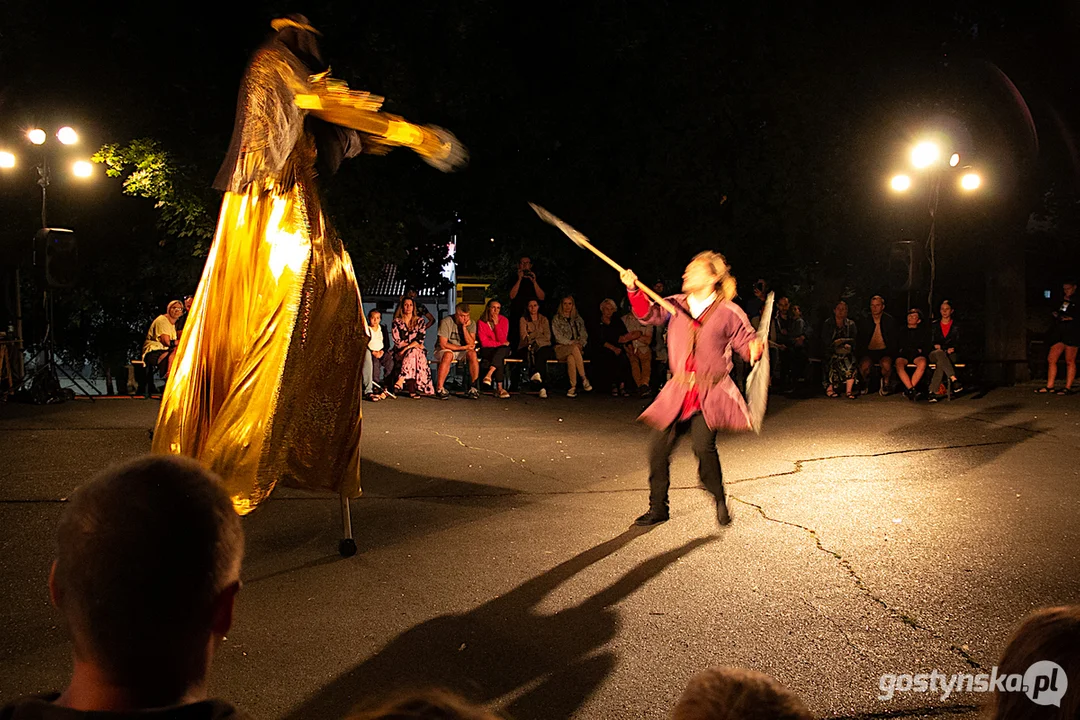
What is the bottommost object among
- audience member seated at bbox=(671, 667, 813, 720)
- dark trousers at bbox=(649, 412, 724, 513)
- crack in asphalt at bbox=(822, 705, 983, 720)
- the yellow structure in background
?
crack in asphalt at bbox=(822, 705, 983, 720)

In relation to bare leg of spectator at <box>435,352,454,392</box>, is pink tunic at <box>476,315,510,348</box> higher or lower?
higher

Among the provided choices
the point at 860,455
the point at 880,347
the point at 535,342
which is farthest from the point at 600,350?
the point at 860,455

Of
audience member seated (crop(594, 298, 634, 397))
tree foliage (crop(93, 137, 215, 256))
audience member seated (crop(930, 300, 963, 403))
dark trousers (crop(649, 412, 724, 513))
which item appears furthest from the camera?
audience member seated (crop(594, 298, 634, 397))

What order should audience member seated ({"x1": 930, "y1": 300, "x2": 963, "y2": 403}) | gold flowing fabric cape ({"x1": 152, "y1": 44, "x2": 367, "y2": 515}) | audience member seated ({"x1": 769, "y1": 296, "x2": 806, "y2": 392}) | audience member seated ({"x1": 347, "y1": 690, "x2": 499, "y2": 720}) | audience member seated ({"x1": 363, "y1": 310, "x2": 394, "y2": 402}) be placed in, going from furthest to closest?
audience member seated ({"x1": 769, "y1": 296, "x2": 806, "y2": 392}), audience member seated ({"x1": 930, "y1": 300, "x2": 963, "y2": 403}), audience member seated ({"x1": 363, "y1": 310, "x2": 394, "y2": 402}), gold flowing fabric cape ({"x1": 152, "y1": 44, "x2": 367, "y2": 515}), audience member seated ({"x1": 347, "y1": 690, "x2": 499, "y2": 720})

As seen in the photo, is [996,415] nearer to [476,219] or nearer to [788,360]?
[788,360]

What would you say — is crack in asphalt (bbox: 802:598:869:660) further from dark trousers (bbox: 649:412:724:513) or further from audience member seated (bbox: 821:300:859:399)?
audience member seated (bbox: 821:300:859:399)

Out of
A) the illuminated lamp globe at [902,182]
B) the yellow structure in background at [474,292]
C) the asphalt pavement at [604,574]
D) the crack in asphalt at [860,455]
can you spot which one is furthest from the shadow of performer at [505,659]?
the yellow structure in background at [474,292]

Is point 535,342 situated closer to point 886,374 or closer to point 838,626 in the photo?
point 886,374

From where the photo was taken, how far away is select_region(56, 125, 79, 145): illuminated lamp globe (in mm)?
12922

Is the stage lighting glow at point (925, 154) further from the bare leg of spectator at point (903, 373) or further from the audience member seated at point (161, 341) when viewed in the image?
the audience member seated at point (161, 341)

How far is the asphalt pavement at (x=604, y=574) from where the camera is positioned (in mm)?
3641

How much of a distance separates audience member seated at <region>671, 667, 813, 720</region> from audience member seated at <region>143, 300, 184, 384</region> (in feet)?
42.1

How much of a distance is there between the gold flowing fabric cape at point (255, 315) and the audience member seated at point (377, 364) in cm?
903

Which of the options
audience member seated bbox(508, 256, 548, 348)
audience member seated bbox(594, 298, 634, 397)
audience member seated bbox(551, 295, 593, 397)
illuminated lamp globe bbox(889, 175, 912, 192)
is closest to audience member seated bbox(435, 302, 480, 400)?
audience member seated bbox(508, 256, 548, 348)
